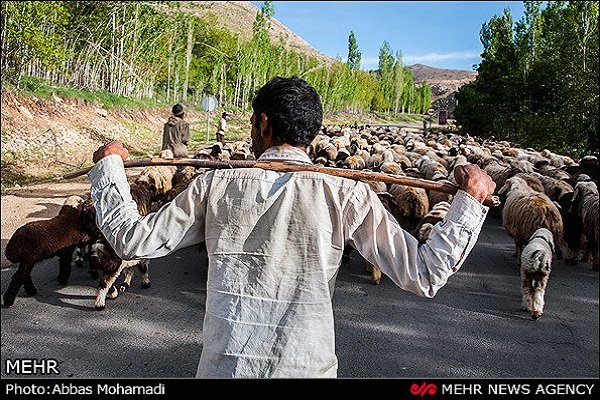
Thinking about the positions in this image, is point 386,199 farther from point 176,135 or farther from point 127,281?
point 176,135

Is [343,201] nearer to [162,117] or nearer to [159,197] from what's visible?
[159,197]

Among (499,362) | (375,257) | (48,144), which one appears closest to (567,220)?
(499,362)

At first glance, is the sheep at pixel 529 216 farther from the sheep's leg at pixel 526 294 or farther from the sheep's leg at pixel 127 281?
the sheep's leg at pixel 127 281

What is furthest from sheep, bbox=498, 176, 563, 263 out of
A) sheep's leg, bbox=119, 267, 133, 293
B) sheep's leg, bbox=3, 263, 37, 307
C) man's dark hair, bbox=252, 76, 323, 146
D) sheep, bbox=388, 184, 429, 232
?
sheep's leg, bbox=3, 263, 37, 307

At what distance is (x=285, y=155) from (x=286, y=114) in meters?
0.14

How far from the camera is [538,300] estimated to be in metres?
→ 5.76

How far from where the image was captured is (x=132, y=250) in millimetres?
1729

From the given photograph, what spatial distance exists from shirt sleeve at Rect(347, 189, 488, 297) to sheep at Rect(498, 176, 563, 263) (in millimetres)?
5756

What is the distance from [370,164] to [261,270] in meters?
11.9

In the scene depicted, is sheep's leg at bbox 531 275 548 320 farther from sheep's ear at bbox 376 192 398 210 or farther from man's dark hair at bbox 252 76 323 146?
man's dark hair at bbox 252 76 323 146

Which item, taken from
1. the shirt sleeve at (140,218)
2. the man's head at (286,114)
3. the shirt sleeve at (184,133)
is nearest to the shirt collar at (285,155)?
the man's head at (286,114)

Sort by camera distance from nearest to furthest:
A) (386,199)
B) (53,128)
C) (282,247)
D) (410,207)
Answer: (282,247)
(386,199)
(410,207)
(53,128)
